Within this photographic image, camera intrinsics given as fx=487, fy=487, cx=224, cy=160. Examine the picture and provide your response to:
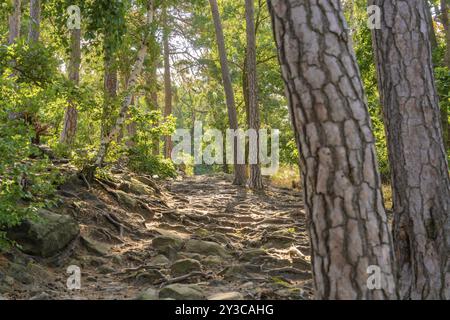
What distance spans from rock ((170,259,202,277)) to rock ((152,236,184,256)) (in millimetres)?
1087

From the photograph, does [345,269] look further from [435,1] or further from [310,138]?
[435,1]

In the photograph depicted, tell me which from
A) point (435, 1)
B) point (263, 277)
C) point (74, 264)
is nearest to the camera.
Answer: point (263, 277)

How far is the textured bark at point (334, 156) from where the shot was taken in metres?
3.17

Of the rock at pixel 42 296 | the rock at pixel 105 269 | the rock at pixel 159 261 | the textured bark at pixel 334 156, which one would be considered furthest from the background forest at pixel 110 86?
the textured bark at pixel 334 156

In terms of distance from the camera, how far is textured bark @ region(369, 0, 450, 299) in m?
4.71

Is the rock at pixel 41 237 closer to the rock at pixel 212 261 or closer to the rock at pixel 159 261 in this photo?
the rock at pixel 159 261

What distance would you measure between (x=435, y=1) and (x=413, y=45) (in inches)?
508

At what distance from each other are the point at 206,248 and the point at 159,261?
900mm

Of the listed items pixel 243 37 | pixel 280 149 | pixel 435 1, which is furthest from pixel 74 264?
pixel 280 149

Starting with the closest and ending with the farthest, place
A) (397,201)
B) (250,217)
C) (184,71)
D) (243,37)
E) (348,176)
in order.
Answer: (348,176)
(397,201)
(250,217)
(243,37)
(184,71)

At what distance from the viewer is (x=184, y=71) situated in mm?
23406

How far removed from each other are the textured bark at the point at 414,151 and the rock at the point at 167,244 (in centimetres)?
412

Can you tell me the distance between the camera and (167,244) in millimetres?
8195

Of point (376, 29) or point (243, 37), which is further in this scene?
point (243, 37)
